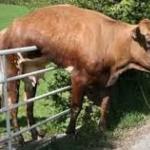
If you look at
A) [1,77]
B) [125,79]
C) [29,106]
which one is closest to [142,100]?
[125,79]

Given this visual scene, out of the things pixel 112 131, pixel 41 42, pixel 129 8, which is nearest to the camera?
pixel 41 42

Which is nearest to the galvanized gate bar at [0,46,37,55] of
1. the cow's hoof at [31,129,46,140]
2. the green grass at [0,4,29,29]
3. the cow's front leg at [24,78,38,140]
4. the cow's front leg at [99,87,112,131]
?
the cow's front leg at [24,78,38,140]

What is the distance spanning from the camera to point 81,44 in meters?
8.23

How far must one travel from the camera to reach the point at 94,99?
9344mm

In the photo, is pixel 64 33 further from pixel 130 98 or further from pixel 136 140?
pixel 130 98

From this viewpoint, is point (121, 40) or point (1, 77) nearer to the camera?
point (1, 77)

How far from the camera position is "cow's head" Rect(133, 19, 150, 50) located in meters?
8.23

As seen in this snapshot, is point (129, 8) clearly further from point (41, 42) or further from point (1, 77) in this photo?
point (1, 77)

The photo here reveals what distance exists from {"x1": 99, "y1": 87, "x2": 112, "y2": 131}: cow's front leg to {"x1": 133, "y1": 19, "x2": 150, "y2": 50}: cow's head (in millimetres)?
815

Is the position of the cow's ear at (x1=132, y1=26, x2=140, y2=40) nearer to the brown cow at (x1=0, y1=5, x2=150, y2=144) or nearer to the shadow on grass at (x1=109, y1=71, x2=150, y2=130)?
the brown cow at (x1=0, y1=5, x2=150, y2=144)

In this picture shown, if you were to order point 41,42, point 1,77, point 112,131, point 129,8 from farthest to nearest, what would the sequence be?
1. point 129,8
2. point 112,131
3. point 41,42
4. point 1,77

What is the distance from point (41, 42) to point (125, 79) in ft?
8.27

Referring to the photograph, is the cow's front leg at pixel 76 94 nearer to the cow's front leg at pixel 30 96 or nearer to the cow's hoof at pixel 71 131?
the cow's hoof at pixel 71 131

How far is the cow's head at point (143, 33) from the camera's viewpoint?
8234 mm
